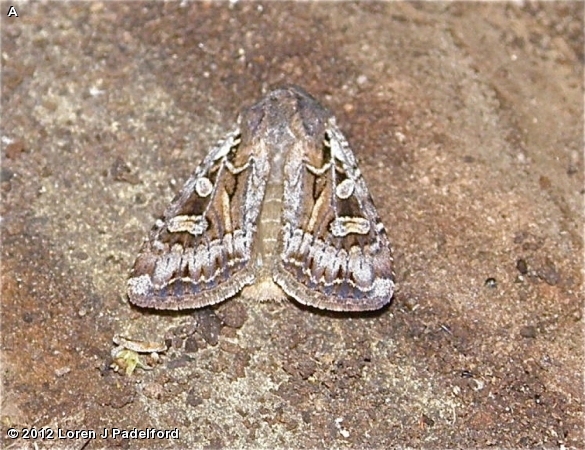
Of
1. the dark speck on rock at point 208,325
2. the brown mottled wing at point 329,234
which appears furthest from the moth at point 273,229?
the dark speck on rock at point 208,325

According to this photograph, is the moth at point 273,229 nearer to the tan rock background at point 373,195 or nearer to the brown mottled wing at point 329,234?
the brown mottled wing at point 329,234

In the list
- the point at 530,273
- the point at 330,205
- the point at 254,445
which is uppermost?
the point at 330,205

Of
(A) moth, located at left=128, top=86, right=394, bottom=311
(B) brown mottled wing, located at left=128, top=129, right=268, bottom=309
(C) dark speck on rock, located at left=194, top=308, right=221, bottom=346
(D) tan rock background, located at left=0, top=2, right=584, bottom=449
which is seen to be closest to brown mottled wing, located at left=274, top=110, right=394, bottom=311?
(A) moth, located at left=128, top=86, right=394, bottom=311

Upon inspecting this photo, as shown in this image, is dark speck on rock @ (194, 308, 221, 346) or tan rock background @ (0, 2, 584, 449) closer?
tan rock background @ (0, 2, 584, 449)

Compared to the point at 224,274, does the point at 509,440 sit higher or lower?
lower

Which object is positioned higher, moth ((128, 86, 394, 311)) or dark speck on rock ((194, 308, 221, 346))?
moth ((128, 86, 394, 311))

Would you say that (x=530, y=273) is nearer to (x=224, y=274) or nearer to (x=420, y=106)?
(x=420, y=106)

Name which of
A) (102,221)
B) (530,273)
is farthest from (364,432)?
(102,221)

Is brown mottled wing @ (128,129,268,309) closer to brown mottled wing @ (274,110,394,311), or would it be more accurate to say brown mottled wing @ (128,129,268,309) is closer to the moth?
the moth
